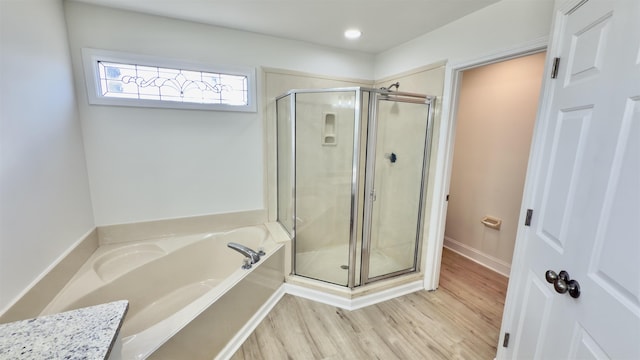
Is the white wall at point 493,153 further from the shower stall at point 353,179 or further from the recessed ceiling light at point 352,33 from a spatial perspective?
the recessed ceiling light at point 352,33

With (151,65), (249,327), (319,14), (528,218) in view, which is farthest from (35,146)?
(528,218)

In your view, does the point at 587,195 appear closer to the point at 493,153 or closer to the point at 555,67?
the point at 555,67

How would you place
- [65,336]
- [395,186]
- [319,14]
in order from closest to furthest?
→ [65,336], [319,14], [395,186]

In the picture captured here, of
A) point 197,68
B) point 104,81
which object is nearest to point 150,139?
point 104,81

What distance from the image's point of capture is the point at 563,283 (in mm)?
986

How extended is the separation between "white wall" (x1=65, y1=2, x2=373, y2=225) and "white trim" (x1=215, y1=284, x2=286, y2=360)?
93 centimetres

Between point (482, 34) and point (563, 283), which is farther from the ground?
point (482, 34)

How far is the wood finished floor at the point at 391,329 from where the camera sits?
1.76 metres

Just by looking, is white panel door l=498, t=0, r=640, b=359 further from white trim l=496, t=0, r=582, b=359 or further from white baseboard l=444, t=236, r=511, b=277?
white baseboard l=444, t=236, r=511, b=277

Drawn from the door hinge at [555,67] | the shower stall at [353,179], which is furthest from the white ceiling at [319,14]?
the door hinge at [555,67]

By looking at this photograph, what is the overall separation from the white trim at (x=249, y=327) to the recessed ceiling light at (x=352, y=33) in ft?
7.71

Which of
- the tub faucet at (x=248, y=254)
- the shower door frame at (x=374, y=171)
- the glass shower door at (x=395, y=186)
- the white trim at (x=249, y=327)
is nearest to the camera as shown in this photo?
the white trim at (x=249, y=327)

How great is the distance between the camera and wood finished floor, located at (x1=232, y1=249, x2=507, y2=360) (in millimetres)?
1761

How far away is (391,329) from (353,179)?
3.95 feet
